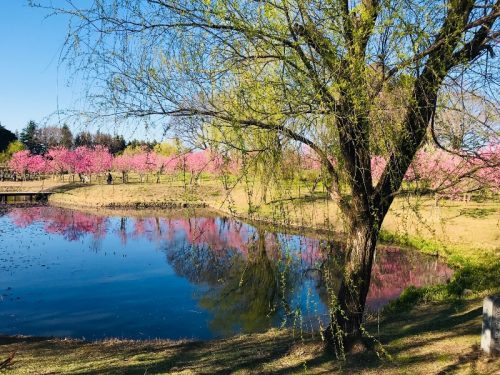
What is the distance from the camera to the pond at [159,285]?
12188 mm

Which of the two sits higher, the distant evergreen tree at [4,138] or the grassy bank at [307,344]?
the distant evergreen tree at [4,138]

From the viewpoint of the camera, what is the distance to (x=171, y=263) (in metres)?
20.1

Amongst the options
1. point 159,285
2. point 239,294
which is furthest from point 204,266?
point 239,294

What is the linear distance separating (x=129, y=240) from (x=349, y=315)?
69.7 feet

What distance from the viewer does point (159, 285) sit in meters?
16.6

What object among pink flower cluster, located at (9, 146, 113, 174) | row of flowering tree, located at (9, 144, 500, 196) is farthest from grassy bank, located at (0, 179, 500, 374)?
pink flower cluster, located at (9, 146, 113, 174)

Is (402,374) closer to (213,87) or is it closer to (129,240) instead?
(213,87)

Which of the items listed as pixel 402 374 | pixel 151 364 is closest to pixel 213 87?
pixel 402 374

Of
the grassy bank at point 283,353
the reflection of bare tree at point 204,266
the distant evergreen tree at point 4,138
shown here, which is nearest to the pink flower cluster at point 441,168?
the grassy bank at point 283,353

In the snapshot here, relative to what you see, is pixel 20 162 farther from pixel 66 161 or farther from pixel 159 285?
pixel 159 285

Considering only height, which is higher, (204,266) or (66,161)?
(66,161)

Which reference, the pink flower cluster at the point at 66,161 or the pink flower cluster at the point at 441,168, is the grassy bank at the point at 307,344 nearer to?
the pink flower cluster at the point at 441,168

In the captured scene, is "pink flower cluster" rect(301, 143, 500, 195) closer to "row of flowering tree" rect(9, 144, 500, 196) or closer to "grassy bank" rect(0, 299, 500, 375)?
"row of flowering tree" rect(9, 144, 500, 196)

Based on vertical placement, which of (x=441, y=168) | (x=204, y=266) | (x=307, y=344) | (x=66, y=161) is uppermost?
(x=66, y=161)
